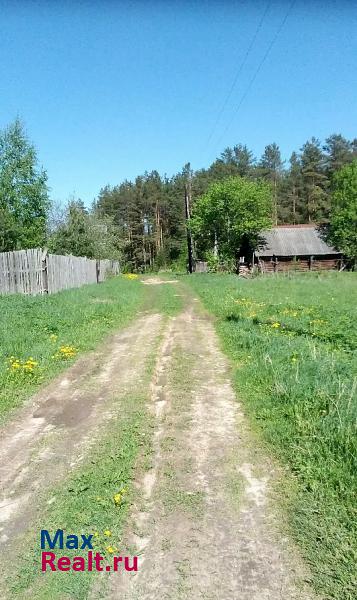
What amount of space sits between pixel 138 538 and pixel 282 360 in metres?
4.39

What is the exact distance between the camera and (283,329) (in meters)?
9.50

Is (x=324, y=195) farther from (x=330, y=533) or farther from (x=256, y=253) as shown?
(x=330, y=533)

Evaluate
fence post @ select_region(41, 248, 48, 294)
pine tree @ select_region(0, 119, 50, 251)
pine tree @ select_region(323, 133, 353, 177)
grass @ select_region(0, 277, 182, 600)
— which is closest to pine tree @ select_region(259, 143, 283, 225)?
pine tree @ select_region(323, 133, 353, 177)

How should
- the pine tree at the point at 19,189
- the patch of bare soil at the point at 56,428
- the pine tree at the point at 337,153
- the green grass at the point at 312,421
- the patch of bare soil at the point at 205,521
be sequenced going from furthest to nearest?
the pine tree at the point at 337,153, the pine tree at the point at 19,189, the patch of bare soil at the point at 56,428, the green grass at the point at 312,421, the patch of bare soil at the point at 205,521

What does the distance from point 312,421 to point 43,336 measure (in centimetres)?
636

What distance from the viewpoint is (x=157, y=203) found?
229ft

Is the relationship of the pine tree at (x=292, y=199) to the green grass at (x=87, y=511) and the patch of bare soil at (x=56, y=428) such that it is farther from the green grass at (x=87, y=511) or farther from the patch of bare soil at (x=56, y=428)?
the green grass at (x=87, y=511)

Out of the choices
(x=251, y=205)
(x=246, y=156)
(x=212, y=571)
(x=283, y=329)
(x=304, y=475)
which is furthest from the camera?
(x=246, y=156)

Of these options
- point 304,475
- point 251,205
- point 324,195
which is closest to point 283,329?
point 304,475

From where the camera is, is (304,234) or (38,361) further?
Result: (304,234)

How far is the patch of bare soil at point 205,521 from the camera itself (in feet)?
8.12

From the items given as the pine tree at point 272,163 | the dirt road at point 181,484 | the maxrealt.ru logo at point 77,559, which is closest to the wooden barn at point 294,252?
the pine tree at point 272,163

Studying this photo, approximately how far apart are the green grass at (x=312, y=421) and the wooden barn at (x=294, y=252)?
115 ft

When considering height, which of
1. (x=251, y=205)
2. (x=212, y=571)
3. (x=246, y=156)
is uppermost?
(x=246, y=156)
